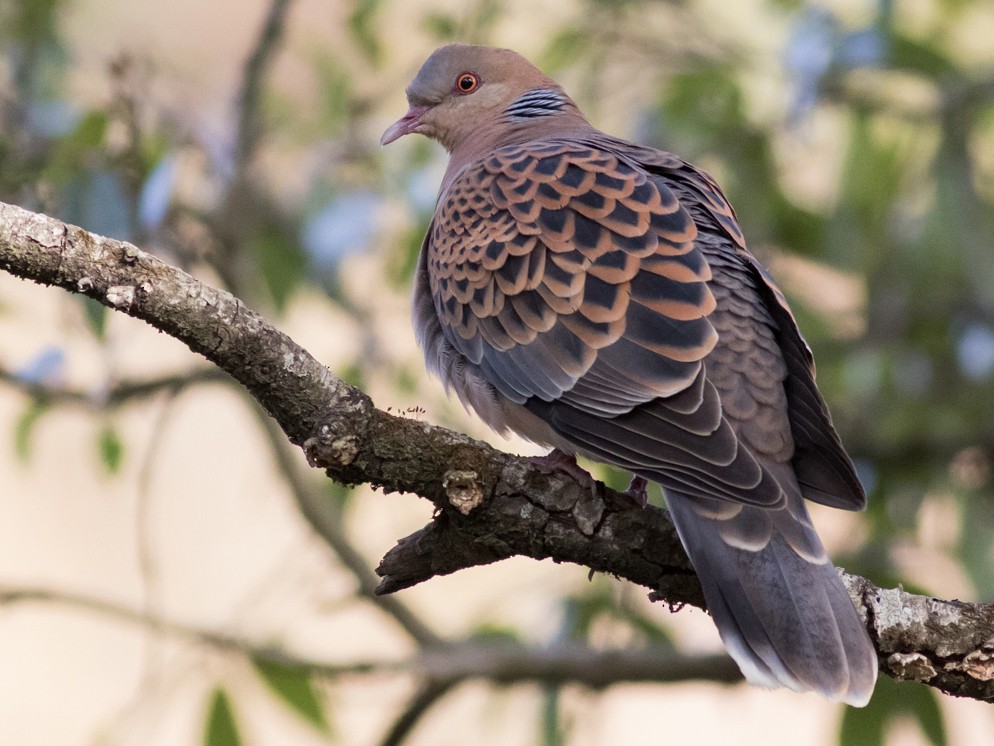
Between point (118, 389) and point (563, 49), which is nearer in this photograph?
point (118, 389)

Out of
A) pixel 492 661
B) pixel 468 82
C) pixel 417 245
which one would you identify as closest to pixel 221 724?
pixel 492 661

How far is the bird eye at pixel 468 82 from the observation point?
13.4 feet

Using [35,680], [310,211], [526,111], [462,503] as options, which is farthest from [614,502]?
[35,680]

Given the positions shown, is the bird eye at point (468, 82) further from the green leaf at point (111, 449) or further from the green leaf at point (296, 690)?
the green leaf at point (296, 690)

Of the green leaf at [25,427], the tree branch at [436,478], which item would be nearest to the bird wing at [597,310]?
the tree branch at [436,478]

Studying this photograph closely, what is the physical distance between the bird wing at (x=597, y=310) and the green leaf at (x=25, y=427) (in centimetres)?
159

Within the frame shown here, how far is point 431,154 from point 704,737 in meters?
3.55

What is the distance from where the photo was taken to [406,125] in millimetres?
4117

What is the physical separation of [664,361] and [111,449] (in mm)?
2083

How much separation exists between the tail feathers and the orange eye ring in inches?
80.2

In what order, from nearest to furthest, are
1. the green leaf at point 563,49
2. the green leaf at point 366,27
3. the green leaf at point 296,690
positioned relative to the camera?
the green leaf at point 296,690 → the green leaf at point 366,27 → the green leaf at point 563,49

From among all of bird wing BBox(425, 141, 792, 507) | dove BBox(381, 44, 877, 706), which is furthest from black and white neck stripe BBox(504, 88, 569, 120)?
bird wing BBox(425, 141, 792, 507)

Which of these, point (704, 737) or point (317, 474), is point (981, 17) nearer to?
point (317, 474)

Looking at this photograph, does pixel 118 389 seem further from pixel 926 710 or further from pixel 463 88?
pixel 926 710
